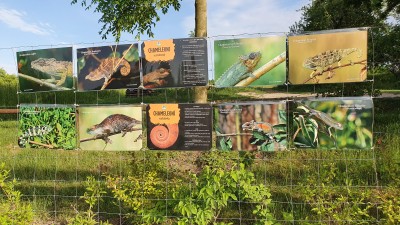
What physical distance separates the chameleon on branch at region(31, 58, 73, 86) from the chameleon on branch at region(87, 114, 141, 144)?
68cm

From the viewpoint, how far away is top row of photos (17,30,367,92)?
3.09 m

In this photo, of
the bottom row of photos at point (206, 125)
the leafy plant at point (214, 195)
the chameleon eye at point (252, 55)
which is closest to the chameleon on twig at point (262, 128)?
the bottom row of photos at point (206, 125)

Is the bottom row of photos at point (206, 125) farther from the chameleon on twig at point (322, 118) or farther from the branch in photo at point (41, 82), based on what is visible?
the branch in photo at point (41, 82)

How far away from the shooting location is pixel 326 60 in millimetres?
3104

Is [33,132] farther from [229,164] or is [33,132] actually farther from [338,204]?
[338,204]

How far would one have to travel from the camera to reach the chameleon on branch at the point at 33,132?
368 centimetres

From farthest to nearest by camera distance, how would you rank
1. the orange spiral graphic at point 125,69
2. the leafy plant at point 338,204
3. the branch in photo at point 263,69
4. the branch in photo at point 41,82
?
1. the branch in photo at point 41,82
2. the orange spiral graphic at point 125,69
3. the branch in photo at point 263,69
4. the leafy plant at point 338,204

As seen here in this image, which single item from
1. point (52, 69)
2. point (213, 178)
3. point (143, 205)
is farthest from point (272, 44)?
point (52, 69)

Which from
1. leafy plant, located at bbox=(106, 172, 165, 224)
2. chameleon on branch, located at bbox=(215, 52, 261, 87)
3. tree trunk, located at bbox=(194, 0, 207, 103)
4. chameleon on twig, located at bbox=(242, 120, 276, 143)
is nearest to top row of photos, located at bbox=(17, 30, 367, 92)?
chameleon on branch, located at bbox=(215, 52, 261, 87)

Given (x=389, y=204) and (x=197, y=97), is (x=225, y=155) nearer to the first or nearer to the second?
(x=197, y=97)

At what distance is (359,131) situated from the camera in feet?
9.93

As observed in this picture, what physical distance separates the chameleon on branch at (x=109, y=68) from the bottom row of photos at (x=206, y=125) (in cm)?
33

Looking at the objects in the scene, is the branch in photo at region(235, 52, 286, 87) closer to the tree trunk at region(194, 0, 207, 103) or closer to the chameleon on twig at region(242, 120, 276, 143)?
the chameleon on twig at region(242, 120, 276, 143)

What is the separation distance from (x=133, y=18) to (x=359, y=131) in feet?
16.5
